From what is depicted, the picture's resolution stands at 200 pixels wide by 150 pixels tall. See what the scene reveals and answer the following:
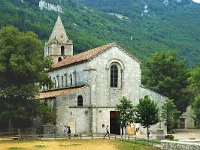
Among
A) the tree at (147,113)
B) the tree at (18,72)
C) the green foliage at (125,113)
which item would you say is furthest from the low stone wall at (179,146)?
the tree at (18,72)

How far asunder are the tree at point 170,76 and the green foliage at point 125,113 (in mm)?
22423

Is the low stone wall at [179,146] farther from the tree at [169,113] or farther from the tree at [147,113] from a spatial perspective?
the tree at [169,113]

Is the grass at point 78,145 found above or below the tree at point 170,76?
below

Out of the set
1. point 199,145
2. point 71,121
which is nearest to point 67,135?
point 71,121

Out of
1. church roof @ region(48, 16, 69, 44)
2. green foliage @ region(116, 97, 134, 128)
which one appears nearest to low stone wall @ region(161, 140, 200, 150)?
green foliage @ region(116, 97, 134, 128)

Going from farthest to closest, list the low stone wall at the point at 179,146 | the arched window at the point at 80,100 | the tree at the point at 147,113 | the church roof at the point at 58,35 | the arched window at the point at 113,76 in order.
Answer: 1. the church roof at the point at 58,35
2. the arched window at the point at 113,76
3. the arched window at the point at 80,100
4. the tree at the point at 147,113
5. the low stone wall at the point at 179,146

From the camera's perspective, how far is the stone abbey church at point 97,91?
69438 millimetres

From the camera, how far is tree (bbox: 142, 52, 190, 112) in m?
88.9

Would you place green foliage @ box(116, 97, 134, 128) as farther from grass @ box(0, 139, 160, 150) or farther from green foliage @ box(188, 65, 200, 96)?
green foliage @ box(188, 65, 200, 96)

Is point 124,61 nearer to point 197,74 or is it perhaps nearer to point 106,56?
point 106,56

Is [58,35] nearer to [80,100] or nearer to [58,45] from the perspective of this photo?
[58,45]

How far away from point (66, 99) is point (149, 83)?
2668 centimetres

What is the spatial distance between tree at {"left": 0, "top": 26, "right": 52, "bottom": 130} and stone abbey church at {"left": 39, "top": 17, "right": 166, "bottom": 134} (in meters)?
4.67

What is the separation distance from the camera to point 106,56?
2867 inches
